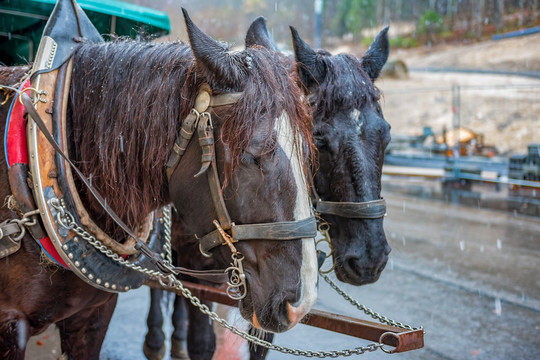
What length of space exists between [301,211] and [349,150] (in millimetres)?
972

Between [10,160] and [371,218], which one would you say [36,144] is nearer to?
[10,160]

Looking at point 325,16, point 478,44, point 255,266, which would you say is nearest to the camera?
point 255,266

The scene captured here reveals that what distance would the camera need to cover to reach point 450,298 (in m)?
5.09

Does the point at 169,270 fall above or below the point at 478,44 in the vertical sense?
below

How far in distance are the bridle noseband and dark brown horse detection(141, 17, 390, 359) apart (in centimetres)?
72

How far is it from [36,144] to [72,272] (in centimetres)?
52

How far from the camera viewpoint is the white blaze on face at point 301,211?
5.21ft

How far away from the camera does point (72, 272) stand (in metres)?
1.96

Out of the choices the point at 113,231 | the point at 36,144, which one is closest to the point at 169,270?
the point at 113,231

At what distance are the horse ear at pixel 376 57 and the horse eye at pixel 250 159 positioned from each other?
1.57 meters

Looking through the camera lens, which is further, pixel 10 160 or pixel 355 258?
pixel 355 258

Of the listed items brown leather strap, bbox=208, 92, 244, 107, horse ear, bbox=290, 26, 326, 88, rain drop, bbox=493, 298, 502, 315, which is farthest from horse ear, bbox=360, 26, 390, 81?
rain drop, bbox=493, 298, 502, 315

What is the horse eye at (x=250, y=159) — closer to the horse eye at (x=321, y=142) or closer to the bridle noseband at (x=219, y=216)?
the bridle noseband at (x=219, y=216)

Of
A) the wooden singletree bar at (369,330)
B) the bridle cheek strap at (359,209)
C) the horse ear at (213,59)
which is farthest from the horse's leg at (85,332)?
the horse ear at (213,59)
